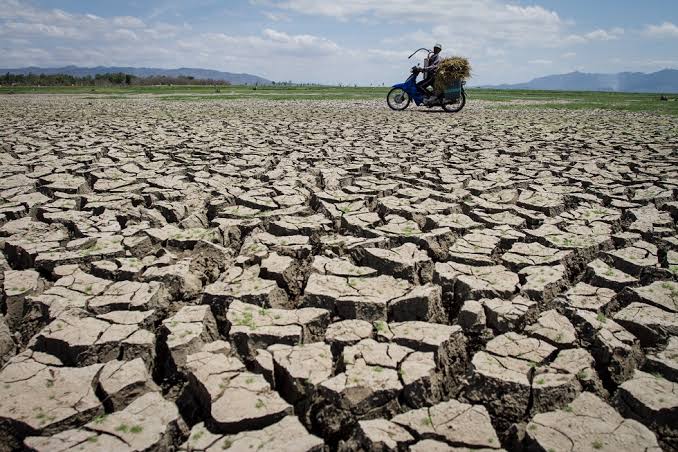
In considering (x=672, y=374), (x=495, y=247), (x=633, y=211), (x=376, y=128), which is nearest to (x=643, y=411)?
(x=672, y=374)

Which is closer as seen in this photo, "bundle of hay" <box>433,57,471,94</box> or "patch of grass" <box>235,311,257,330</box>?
"patch of grass" <box>235,311,257,330</box>

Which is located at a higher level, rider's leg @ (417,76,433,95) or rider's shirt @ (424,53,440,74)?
rider's shirt @ (424,53,440,74)

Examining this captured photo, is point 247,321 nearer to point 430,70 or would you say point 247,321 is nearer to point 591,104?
point 430,70

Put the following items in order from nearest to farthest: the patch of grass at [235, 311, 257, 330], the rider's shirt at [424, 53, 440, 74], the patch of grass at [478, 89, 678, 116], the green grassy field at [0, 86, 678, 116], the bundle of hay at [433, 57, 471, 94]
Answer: the patch of grass at [235, 311, 257, 330] < the bundle of hay at [433, 57, 471, 94] < the rider's shirt at [424, 53, 440, 74] < the patch of grass at [478, 89, 678, 116] < the green grassy field at [0, 86, 678, 116]

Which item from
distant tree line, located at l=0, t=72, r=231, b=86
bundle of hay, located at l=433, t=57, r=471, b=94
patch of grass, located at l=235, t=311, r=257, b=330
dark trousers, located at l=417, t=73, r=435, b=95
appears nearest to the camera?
patch of grass, located at l=235, t=311, r=257, b=330

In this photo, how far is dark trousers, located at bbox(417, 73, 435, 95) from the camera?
539 inches

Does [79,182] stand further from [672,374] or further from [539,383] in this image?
[672,374]

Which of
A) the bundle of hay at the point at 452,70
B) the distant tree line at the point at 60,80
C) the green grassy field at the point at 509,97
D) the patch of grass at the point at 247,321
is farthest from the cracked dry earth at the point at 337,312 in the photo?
the distant tree line at the point at 60,80

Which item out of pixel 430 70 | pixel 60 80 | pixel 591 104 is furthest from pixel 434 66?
pixel 60 80

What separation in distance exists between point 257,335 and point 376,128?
816 centimetres

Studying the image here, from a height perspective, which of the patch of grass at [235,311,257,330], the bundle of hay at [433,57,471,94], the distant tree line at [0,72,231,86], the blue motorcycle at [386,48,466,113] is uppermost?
the distant tree line at [0,72,231,86]

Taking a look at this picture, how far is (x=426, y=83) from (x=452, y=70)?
0.93 metres

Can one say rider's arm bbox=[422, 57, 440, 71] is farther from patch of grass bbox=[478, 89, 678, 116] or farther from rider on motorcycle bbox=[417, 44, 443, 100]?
patch of grass bbox=[478, 89, 678, 116]

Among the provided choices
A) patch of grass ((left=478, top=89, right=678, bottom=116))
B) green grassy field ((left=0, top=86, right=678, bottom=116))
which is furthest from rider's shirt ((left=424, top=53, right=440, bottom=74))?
green grassy field ((left=0, top=86, right=678, bottom=116))
